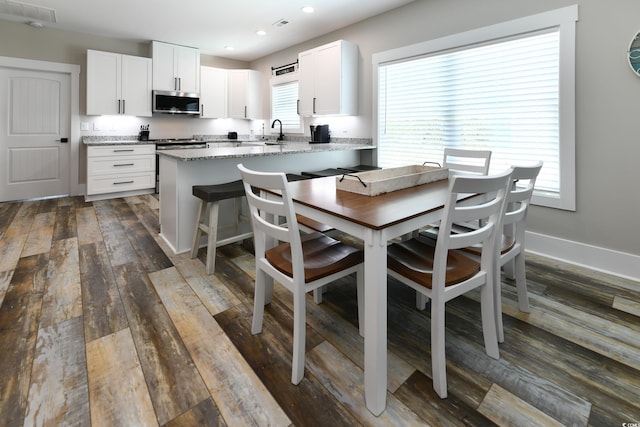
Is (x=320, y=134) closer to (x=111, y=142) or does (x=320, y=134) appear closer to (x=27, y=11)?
(x=111, y=142)

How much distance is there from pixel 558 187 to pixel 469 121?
1045 millimetres

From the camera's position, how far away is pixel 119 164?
5.00 metres

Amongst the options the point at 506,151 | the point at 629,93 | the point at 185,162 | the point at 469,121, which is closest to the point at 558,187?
the point at 506,151

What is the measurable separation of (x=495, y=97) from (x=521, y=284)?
6.52ft

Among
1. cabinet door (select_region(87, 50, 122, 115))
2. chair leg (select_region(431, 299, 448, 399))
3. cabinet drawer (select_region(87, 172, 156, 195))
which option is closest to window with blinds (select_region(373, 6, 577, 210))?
chair leg (select_region(431, 299, 448, 399))

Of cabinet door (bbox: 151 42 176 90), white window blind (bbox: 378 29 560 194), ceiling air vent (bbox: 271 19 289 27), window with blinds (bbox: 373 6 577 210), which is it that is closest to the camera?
window with blinds (bbox: 373 6 577 210)

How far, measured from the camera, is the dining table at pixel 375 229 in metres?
1.18

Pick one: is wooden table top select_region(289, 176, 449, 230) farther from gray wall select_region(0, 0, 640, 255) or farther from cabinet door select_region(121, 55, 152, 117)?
cabinet door select_region(121, 55, 152, 117)

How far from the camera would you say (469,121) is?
3342 mm

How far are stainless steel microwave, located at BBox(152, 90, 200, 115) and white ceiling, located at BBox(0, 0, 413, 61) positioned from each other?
82 cm

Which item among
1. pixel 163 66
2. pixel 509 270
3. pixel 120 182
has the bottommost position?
pixel 509 270

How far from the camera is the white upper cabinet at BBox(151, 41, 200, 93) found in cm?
533

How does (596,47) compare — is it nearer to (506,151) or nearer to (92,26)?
(506,151)

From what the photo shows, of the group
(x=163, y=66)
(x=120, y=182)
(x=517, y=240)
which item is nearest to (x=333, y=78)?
(x=163, y=66)
